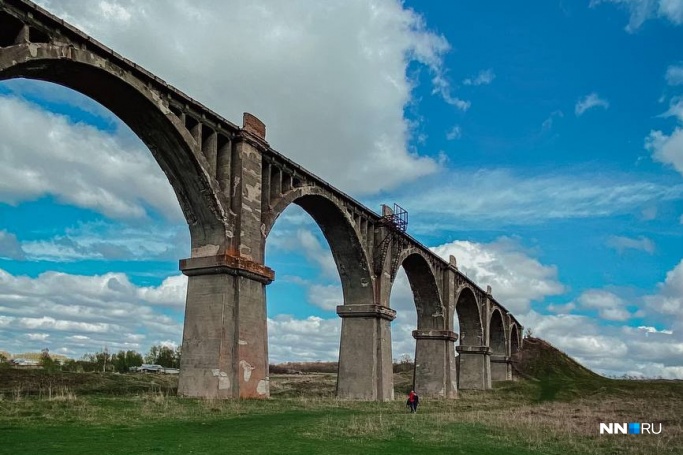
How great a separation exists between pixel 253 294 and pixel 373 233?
12.8 meters

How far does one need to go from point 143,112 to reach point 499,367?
59903 mm

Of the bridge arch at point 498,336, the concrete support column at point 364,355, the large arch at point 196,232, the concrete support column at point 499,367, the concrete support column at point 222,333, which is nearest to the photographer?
the large arch at point 196,232

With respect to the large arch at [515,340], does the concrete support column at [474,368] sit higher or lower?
lower

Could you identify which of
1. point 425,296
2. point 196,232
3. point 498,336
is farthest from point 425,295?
point 498,336

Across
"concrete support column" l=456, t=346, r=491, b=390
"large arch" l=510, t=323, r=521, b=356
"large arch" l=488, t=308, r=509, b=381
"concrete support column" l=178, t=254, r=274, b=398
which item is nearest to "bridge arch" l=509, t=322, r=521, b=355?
"large arch" l=510, t=323, r=521, b=356

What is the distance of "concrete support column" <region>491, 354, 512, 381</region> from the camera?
69.8m

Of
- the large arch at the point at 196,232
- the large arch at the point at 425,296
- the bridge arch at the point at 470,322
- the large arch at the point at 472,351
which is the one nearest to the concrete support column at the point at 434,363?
the large arch at the point at 425,296

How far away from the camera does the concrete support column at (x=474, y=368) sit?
2141 inches

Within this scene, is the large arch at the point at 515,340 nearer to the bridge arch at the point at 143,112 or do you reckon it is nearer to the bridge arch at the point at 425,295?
the bridge arch at the point at 425,295

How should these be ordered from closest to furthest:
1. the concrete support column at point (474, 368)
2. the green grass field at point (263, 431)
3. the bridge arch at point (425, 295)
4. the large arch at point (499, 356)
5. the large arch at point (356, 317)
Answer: the green grass field at point (263, 431), the large arch at point (356, 317), the bridge arch at point (425, 295), the concrete support column at point (474, 368), the large arch at point (499, 356)

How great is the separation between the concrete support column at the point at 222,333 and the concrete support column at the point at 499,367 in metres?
53.4

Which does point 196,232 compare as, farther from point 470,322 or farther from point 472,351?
point 472,351

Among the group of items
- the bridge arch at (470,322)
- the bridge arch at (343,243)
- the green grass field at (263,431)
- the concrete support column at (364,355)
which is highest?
the bridge arch at (343,243)

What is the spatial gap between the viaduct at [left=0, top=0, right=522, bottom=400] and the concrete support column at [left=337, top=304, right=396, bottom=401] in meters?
0.05
